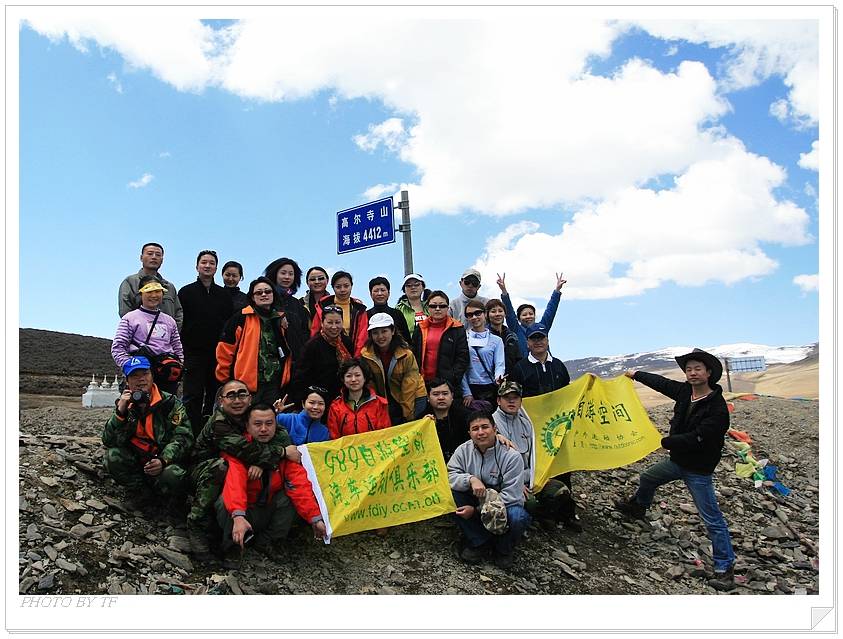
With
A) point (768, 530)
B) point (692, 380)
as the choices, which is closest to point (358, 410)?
point (692, 380)

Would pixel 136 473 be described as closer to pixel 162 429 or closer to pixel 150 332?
pixel 162 429

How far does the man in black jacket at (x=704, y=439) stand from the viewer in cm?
571

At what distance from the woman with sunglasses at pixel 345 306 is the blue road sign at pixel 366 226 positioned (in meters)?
1.69

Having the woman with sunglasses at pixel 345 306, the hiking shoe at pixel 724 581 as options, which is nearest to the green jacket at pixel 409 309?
the woman with sunglasses at pixel 345 306

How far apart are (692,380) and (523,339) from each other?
6.85 ft

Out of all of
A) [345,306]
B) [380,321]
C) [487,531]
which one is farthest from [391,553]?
[345,306]

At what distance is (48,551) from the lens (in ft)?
15.2

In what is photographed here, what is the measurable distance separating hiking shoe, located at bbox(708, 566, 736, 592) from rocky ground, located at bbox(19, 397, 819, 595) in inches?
3.4

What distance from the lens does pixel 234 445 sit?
194 inches

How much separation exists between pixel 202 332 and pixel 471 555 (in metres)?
3.99

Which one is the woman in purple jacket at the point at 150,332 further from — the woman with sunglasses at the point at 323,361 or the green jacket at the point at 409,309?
the green jacket at the point at 409,309
